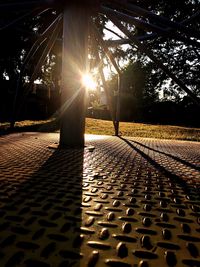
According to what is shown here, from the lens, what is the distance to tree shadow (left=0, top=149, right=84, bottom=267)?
3.98 feet

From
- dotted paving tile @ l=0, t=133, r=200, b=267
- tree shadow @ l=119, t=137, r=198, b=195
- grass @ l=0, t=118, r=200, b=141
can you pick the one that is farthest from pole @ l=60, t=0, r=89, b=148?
grass @ l=0, t=118, r=200, b=141

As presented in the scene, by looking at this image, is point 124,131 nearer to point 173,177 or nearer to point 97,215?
point 173,177

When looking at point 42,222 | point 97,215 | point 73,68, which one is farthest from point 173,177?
point 73,68

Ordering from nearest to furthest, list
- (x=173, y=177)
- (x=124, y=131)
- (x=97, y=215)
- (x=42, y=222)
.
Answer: (x=42, y=222) < (x=97, y=215) < (x=173, y=177) < (x=124, y=131)

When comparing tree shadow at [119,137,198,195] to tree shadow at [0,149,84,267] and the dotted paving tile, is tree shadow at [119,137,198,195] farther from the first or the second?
tree shadow at [0,149,84,267]

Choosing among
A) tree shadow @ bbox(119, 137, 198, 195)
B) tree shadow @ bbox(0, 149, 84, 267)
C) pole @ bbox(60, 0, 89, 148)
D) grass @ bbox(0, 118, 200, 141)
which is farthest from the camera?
grass @ bbox(0, 118, 200, 141)

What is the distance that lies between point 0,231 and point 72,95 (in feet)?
10.8

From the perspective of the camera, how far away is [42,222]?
5.24ft

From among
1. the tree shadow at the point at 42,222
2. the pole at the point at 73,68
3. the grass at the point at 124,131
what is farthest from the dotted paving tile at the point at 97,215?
the grass at the point at 124,131

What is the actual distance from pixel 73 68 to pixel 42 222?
3347 mm

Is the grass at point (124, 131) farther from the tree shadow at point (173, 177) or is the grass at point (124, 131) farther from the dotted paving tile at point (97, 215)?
the dotted paving tile at point (97, 215)

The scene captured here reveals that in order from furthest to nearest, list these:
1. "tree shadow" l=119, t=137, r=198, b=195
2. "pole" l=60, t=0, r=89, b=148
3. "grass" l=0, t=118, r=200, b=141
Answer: "grass" l=0, t=118, r=200, b=141, "pole" l=60, t=0, r=89, b=148, "tree shadow" l=119, t=137, r=198, b=195

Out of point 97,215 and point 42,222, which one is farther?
point 97,215

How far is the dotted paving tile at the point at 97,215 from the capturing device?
1252mm
